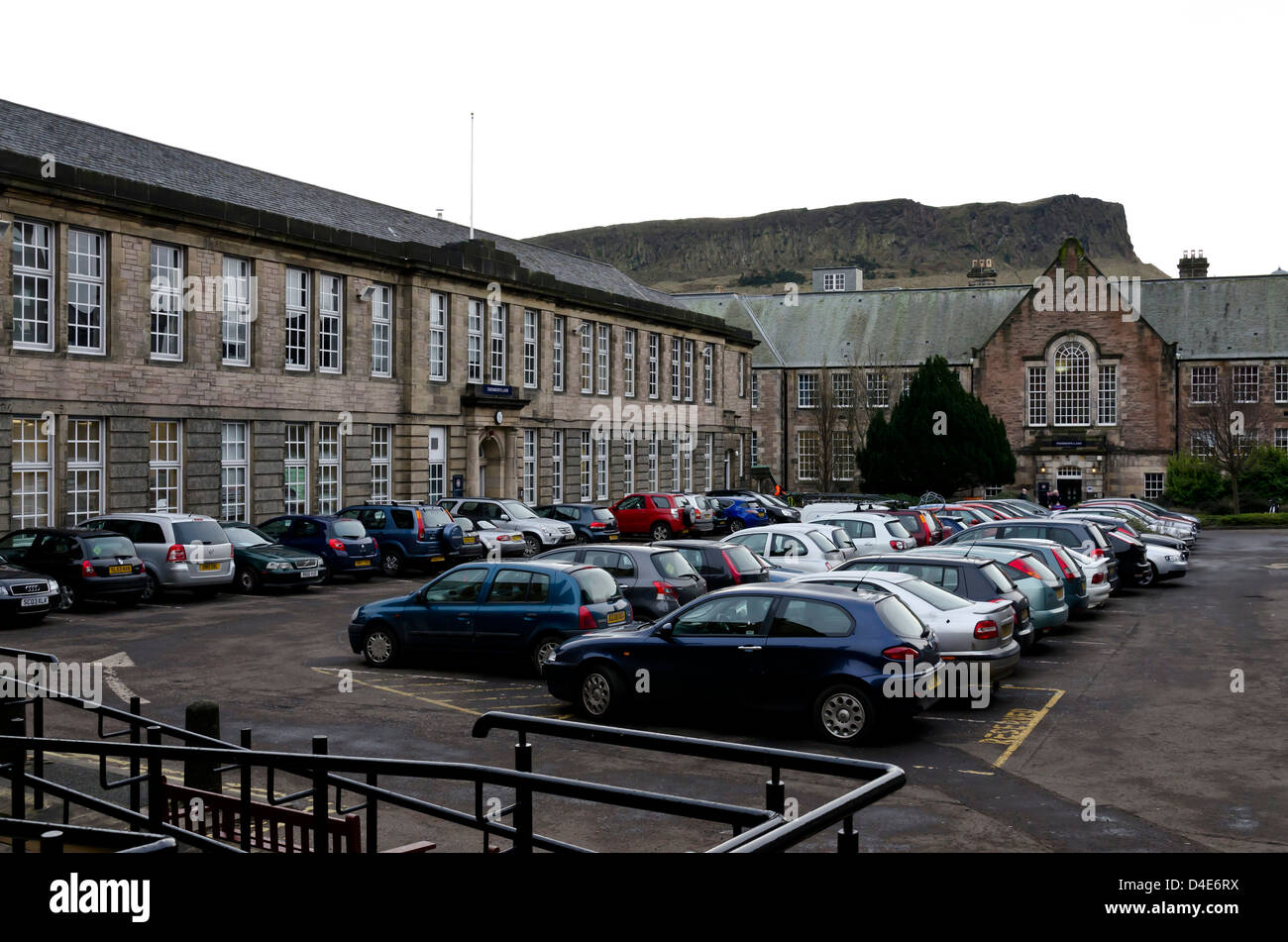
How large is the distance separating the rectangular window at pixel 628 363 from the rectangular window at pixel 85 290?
26273 millimetres

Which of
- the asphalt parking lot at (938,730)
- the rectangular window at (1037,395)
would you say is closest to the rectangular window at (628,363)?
the rectangular window at (1037,395)

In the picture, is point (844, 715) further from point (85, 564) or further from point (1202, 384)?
point (1202, 384)

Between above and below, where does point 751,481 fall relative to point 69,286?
below

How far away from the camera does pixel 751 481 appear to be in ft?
236

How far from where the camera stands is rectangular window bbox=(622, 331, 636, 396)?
5381cm

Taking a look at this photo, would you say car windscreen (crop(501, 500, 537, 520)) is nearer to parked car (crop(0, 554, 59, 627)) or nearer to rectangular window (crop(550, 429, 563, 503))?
rectangular window (crop(550, 429, 563, 503))

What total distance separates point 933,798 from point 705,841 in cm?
226

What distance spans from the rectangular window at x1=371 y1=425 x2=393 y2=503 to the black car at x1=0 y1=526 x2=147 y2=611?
16.7m

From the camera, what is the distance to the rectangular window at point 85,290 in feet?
97.8

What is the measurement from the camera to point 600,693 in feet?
43.0

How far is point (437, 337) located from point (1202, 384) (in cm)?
4555
